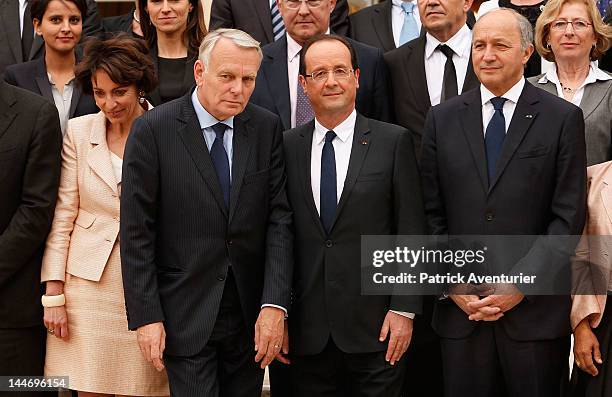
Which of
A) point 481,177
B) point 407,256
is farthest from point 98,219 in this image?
point 481,177

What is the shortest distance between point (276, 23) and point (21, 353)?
252 centimetres

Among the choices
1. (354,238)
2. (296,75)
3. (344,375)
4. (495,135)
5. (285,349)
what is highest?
(296,75)

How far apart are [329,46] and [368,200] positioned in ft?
2.41

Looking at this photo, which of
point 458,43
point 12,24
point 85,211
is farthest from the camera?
point 12,24

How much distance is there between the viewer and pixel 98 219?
16.2ft

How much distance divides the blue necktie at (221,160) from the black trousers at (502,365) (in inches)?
48.5

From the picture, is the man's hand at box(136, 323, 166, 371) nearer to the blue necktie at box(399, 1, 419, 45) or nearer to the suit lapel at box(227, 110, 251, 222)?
the suit lapel at box(227, 110, 251, 222)

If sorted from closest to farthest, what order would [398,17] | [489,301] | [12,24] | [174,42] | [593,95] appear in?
[489,301] < [593,95] < [174,42] < [398,17] < [12,24]

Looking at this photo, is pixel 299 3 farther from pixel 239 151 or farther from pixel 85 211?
pixel 85 211

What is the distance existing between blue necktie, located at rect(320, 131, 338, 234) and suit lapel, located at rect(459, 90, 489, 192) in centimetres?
62

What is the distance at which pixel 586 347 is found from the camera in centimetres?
462

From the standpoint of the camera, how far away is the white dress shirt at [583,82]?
17.9 feet

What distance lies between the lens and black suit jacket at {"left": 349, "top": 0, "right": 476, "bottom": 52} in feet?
20.6

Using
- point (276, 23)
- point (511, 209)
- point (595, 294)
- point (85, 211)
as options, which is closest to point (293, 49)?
point (276, 23)
